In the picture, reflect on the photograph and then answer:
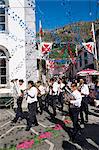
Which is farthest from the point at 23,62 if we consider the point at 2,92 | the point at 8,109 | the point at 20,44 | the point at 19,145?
the point at 19,145

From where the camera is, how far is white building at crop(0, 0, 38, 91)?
19.1 metres

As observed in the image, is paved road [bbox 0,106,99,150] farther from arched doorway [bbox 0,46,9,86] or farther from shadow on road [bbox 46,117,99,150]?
arched doorway [bbox 0,46,9,86]

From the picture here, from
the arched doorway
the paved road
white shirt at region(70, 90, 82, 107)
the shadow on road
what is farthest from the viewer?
the arched doorway

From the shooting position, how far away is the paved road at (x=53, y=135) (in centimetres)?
782

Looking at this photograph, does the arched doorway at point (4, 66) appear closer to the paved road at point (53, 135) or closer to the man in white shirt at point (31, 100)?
the paved road at point (53, 135)

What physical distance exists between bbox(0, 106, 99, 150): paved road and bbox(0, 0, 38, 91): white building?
22.9 ft

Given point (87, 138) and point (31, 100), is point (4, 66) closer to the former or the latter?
point (31, 100)

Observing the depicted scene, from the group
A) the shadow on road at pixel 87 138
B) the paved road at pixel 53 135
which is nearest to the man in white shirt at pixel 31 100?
the paved road at pixel 53 135

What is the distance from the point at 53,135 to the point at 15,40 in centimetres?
1107

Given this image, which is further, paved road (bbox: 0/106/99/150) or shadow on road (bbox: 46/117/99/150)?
paved road (bbox: 0/106/99/150)

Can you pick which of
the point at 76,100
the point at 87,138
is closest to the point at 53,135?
the point at 87,138

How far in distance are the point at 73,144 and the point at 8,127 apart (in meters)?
3.69

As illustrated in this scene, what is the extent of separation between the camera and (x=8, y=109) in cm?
1691

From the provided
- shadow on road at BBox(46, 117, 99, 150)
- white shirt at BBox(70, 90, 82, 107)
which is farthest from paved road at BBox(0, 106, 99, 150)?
white shirt at BBox(70, 90, 82, 107)
